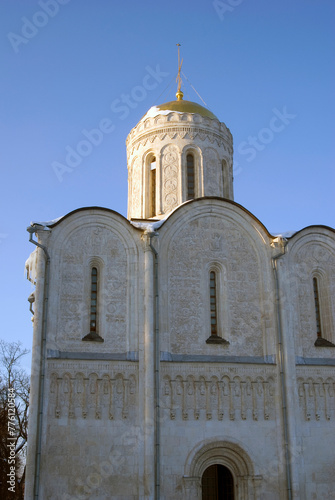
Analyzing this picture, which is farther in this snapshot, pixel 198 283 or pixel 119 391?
pixel 198 283

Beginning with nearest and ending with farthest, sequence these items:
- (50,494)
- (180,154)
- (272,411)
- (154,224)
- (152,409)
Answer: (50,494) < (152,409) < (272,411) < (154,224) < (180,154)

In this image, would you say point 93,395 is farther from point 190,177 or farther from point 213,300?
point 190,177

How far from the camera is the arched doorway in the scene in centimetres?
1510

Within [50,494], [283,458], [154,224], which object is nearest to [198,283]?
[154,224]

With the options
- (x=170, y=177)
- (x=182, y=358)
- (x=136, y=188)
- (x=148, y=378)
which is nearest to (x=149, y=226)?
(x=170, y=177)

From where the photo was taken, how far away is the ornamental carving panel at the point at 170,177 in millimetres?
18234

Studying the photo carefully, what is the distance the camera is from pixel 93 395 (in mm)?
13891

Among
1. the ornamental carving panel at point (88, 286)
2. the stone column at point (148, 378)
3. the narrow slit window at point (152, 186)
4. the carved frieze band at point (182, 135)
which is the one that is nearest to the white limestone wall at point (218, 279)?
the stone column at point (148, 378)

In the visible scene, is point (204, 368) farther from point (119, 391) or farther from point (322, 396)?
point (322, 396)

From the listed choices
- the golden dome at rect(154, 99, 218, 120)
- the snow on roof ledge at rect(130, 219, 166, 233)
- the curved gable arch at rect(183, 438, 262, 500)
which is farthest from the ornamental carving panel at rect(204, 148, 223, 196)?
the curved gable arch at rect(183, 438, 262, 500)

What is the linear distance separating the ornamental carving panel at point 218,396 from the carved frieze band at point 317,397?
2.76 ft

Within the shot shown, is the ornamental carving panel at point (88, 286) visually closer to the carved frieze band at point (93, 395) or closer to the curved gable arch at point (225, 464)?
the carved frieze band at point (93, 395)

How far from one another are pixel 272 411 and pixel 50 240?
7.22 metres

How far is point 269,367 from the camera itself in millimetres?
15039
